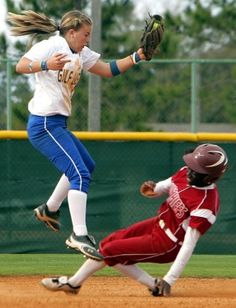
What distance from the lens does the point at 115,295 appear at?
Result: 9.42 meters

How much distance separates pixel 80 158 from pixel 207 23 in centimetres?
2100

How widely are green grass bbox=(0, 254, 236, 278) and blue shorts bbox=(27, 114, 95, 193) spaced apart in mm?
2298

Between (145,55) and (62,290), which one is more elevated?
(145,55)

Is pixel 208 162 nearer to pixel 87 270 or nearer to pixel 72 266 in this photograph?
pixel 87 270

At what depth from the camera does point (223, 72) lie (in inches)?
662

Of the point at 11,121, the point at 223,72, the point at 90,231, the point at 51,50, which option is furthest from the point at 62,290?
the point at 223,72

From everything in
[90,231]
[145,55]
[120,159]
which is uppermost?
[145,55]

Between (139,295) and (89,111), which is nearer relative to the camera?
(139,295)

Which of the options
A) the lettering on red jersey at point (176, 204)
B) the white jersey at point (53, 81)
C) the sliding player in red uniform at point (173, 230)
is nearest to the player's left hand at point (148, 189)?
the sliding player in red uniform at point (173, 230)

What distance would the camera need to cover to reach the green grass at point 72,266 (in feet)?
38.0

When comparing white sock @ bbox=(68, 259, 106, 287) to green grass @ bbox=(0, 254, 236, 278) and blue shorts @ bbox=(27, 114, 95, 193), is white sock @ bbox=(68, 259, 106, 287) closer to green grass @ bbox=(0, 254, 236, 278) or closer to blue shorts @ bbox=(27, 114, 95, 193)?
blue shorts @ bbox=(27, 114, 95, 193)

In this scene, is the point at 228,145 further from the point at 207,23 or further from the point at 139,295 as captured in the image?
the point at 207,23

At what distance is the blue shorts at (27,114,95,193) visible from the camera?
30.5 feet

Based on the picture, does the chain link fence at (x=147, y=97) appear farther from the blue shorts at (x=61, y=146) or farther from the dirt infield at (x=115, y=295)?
the blue shorts at (x=61, y=146)
